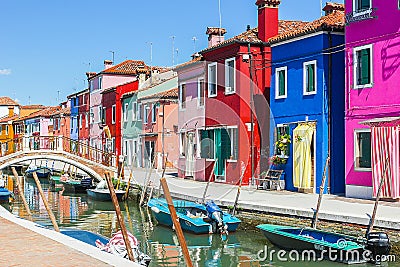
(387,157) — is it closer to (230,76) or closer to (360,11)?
(360,11)

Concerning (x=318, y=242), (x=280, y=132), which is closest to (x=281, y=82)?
(x=280, y=132)

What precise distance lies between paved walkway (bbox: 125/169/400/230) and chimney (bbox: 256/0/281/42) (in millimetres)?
6278

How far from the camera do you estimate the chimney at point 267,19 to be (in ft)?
78.3

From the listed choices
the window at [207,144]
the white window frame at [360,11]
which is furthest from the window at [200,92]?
the white window frame at [360,11]

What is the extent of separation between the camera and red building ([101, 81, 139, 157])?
40.6 metres

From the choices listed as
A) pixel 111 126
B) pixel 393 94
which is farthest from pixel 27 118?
pixel 393 94

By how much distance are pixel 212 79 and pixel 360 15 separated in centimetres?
898

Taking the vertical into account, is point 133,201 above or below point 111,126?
below

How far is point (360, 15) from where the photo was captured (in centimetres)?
1828

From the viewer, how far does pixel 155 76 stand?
39.9 meters

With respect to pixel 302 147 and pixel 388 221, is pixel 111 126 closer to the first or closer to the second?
pixel 302 147

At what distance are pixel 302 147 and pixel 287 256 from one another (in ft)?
23.4

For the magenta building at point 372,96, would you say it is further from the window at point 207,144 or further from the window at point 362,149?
the window at point 207,144

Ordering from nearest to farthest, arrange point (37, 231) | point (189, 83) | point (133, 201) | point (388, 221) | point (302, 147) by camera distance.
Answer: point (37, 231) < point (388, 221) < point (302, 147) < point (133, 201) < point (189, 83)
